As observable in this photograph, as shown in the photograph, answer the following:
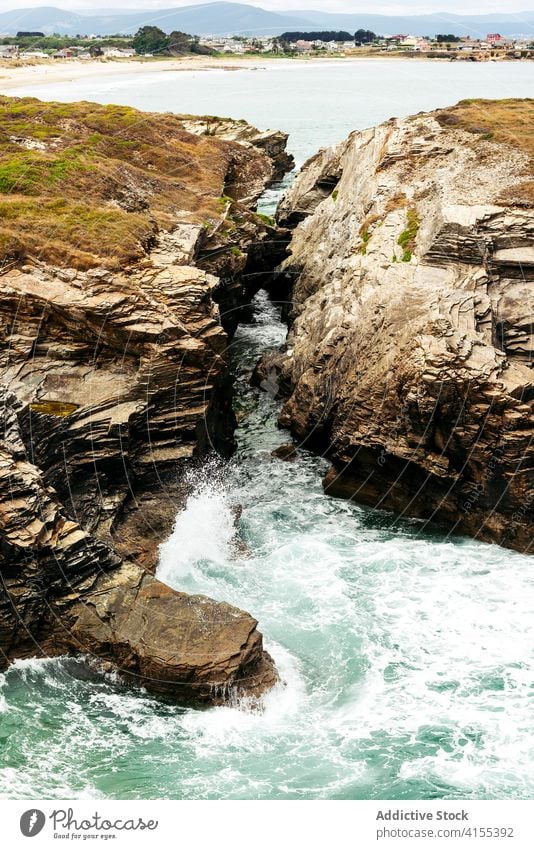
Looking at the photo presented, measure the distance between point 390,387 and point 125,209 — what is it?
17.3 meters

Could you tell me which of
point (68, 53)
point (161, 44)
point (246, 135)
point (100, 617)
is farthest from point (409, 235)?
point (161, 44)

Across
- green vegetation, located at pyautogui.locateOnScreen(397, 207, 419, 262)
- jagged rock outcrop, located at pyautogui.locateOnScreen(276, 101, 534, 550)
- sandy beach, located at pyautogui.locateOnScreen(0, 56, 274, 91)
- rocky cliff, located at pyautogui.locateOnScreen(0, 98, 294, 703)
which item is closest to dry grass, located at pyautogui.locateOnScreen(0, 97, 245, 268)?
rocky cliff, located at pyautogui.locateOnScreen(0, 98, 294, 703)

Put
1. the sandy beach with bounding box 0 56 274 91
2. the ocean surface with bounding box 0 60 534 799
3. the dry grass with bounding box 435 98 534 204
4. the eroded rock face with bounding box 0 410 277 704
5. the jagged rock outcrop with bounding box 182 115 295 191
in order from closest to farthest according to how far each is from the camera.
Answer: the ocean surface with bounding box 0 60 534 799
the eroded rock face with bounding box 0 410 277 704
the dry grass with bounding box 435 98 534 204
the jagged rock outcrop with bounding box 182 115 295 191
the sandy beach with bounding box 0 56 274 91

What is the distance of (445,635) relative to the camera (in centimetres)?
2650

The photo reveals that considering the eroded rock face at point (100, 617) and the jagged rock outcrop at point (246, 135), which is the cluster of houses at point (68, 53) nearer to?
the jagged rock outcrop at point (246, 135)

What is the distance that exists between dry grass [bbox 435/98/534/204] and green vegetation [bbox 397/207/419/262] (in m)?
4.23

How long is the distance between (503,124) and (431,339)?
2076 centimetres

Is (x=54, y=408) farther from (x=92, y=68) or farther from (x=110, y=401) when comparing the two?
(x=92, y=68)

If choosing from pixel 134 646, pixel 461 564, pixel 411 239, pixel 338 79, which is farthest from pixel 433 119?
pixel 338 79

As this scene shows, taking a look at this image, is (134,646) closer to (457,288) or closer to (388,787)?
(388,787)

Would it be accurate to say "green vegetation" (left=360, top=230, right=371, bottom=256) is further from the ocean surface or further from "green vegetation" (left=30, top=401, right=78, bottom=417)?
"green vegetation" (left=30, top=401, right=78, bottom=417)

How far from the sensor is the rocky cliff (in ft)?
79.4

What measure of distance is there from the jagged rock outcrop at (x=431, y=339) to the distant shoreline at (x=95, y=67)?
92.2 meters

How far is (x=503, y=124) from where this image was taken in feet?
151
